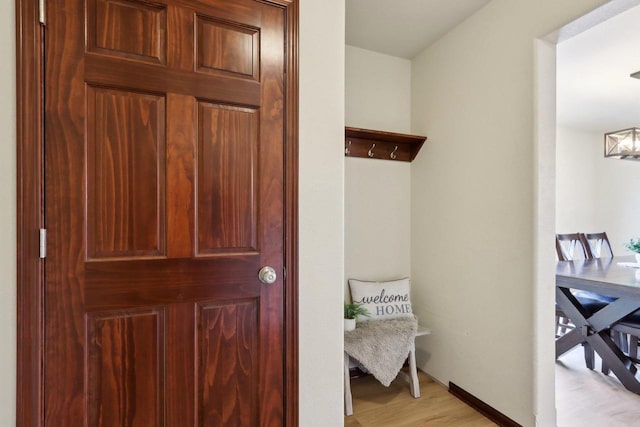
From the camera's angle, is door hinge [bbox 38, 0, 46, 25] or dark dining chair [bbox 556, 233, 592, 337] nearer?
door hinge [bbox 38, 0, 46, 25]

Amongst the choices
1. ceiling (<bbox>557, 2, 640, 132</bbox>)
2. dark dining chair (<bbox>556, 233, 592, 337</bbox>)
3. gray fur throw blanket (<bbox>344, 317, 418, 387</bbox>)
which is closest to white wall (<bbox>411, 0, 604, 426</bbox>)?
gray fur throw blanket (<bbox>344, 317, 418, 387</bbox>)

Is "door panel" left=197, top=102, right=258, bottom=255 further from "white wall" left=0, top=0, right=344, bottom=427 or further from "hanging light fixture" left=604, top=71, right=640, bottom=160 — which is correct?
"hanging light fixture" left=604, top=71, right=640, bottom=160

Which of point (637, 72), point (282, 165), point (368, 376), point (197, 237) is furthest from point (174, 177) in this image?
point (637, 72)

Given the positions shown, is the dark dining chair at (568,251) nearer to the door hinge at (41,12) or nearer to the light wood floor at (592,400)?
the light wood floor at (592,400)

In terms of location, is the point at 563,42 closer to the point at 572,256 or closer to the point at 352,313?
the point at 572,256

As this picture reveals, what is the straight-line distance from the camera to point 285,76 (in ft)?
4.70

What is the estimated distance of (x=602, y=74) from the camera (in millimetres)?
2873

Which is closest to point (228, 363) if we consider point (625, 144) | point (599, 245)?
point (625, 144)

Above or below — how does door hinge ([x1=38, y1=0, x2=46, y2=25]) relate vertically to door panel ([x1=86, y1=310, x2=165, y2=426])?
above

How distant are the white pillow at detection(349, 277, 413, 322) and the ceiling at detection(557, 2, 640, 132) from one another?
6.84 feet

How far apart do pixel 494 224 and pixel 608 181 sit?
442 centimetres

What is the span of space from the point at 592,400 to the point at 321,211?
2246 mm

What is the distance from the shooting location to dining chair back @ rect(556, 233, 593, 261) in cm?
338

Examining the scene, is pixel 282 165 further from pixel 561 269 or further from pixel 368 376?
pixel 561 269
